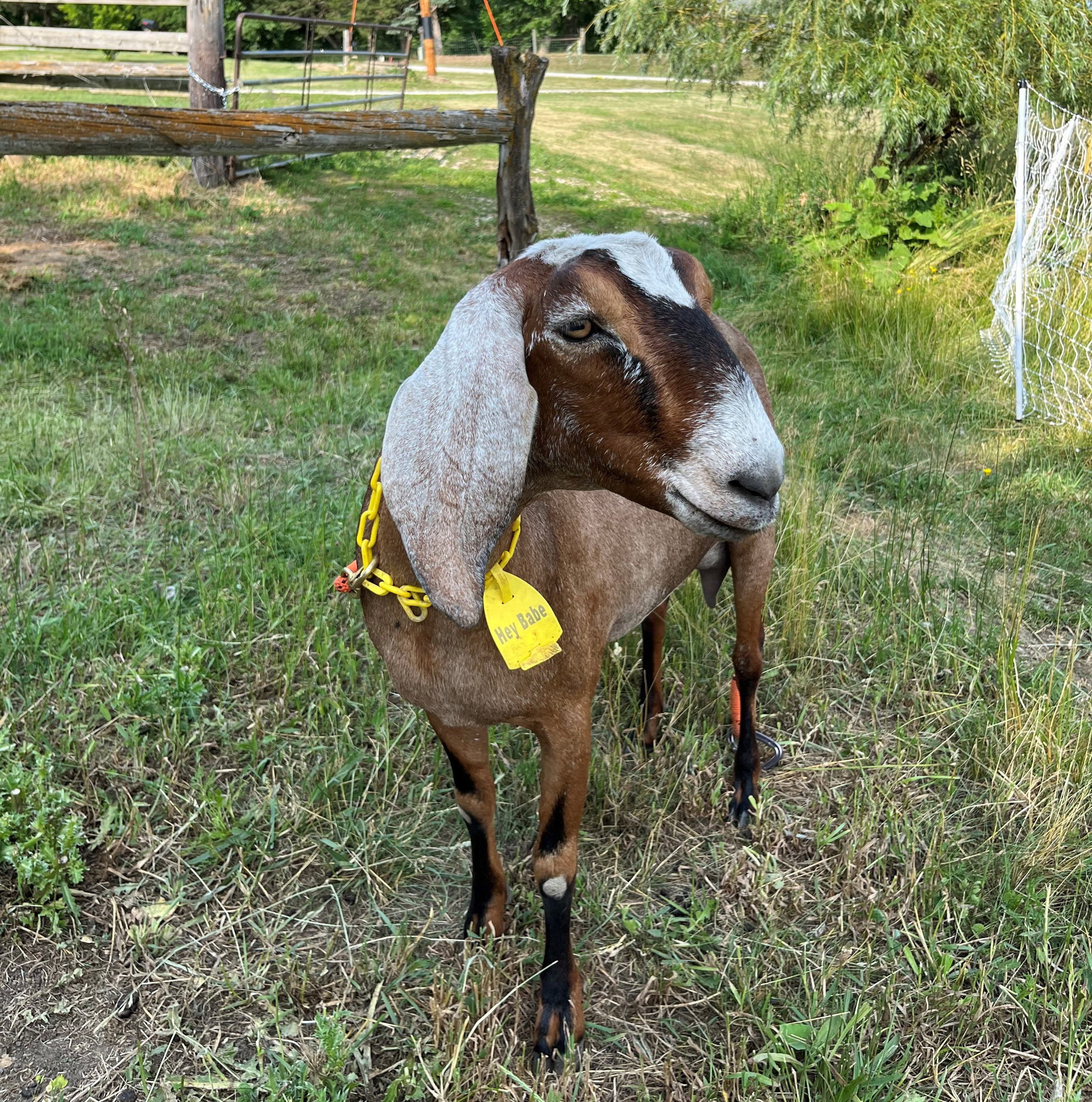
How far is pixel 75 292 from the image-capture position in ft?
20.6

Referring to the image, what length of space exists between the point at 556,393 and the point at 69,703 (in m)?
1.95

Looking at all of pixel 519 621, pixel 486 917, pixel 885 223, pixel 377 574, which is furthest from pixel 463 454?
pixel 885 223

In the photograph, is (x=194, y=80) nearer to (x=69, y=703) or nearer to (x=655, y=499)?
(x=69, y=703)

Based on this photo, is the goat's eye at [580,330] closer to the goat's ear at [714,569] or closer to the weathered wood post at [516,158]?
the goat's ear at [714,569]

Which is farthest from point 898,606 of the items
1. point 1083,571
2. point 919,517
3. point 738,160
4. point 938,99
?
point 738,160

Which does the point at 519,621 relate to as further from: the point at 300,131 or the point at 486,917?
the point at 300,131

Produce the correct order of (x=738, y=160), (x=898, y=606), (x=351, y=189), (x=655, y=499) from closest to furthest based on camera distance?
(x=655, y=499)
(x=898, y=606)
(x=351, y=189)
(x=738, y=160)

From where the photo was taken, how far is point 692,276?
5.94 ft

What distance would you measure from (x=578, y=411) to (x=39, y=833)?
1732 mm

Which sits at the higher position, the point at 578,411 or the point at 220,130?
the point at 220,130

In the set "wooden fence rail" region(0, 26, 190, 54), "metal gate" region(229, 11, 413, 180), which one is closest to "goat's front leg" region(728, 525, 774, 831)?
"metal gate" region(229, 11, 413, 180)

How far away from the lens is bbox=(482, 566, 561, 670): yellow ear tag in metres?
1.62

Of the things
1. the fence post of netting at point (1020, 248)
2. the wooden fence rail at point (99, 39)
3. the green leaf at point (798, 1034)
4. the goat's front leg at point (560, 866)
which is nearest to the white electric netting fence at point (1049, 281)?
the fence post of netting at point (1020, 248)

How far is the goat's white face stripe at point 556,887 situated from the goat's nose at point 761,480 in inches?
41.0
